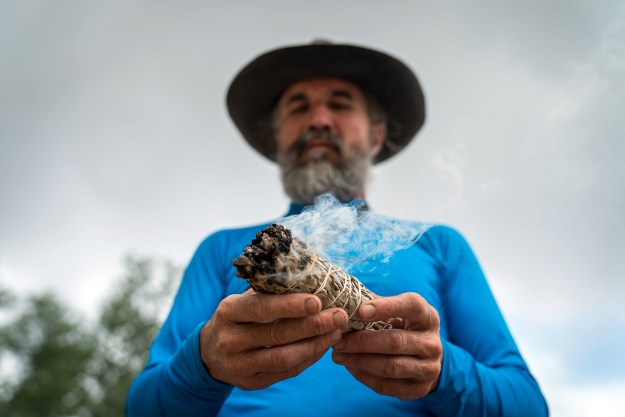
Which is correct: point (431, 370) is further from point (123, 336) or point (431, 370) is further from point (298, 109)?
point (123, 336)

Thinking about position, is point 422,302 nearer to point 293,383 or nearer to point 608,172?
point 293,383

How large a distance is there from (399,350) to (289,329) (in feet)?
1.20

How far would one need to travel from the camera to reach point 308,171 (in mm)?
3117

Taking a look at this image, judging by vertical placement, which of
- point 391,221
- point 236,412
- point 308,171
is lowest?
point 236,412

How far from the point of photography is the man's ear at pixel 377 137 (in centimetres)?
363

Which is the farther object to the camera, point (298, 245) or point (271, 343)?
point (271, 343)

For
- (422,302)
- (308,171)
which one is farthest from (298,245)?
(308,171)

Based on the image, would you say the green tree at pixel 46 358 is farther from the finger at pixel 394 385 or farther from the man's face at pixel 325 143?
the finger at pixel 394 385

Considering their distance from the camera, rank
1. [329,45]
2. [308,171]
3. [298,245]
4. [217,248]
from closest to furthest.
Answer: [298,245] < [217,248] < [308,171] < [329,45]

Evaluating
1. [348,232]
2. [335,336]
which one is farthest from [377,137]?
[335,336]

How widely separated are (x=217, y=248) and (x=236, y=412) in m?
1.00

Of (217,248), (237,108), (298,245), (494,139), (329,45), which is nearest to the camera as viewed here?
(298,245)

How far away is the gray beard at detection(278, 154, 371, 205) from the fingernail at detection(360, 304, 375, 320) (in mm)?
1756

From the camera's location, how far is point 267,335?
1.37 meters
